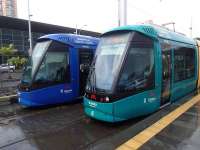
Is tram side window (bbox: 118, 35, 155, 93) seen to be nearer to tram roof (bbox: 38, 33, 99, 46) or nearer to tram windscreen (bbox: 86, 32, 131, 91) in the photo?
tram windscreen (bbox: 86, 32, 131, 91)

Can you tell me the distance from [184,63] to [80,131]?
5.47 meters

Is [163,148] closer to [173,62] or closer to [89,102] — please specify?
[89,102]

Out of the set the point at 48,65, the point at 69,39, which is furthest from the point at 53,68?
the point at 69,39

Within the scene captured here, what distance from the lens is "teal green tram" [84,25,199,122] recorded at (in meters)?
6.39

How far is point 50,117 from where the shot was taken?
8.19m

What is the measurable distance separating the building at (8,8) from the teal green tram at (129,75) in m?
37.9

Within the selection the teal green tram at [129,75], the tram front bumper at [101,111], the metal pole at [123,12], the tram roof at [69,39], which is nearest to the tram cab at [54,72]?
the tram roof at [69,39]

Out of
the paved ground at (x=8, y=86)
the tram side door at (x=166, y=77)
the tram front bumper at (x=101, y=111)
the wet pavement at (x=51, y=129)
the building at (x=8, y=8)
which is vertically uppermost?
the building at (x=8, y=8)

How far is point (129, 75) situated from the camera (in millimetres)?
6520

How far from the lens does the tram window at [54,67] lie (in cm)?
891

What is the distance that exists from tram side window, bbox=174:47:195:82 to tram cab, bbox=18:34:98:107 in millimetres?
3687

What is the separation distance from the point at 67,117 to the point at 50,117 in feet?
1.96

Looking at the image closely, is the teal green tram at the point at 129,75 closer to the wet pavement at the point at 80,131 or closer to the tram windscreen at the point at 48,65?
the wet pavement at the point at 80,131

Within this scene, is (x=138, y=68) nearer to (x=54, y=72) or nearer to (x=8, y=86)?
(x=54, y=72)
